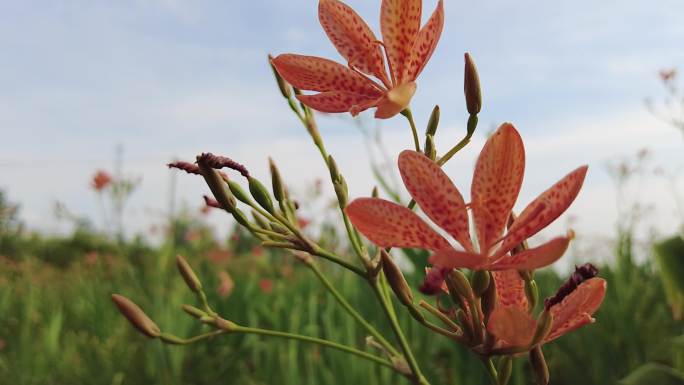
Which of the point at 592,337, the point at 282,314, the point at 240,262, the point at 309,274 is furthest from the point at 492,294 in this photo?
the point at 240,262

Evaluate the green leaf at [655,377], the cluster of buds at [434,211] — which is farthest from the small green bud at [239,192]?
the green leaf at [655,377]

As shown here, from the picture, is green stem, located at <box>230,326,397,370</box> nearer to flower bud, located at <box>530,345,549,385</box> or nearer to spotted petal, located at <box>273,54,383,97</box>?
flower bud, located at <box>530,345,549,385</box>

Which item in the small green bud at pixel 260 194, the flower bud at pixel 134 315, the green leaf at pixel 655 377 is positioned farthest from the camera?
the green leaf at pixel 655 377

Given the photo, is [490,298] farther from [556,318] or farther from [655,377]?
[655,377]

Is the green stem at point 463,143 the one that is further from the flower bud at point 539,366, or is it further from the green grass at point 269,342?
the green grass at point 269,342

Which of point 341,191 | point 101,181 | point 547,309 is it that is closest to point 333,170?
point 341,191

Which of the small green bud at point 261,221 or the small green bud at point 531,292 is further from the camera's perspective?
the small green bud at point 261,221
